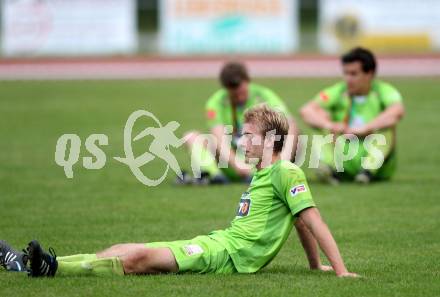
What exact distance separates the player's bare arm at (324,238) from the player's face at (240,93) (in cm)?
558

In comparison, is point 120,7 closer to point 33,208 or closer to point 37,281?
point 33,208

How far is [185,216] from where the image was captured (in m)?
10.1

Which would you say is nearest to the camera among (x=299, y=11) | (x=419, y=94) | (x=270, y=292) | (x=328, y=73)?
Result: (x=270, y=292)

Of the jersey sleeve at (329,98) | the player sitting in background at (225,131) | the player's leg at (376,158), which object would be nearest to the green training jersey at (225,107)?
the player sitting in background at (225,131)

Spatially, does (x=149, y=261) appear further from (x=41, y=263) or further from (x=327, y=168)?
(x=327, y=168)

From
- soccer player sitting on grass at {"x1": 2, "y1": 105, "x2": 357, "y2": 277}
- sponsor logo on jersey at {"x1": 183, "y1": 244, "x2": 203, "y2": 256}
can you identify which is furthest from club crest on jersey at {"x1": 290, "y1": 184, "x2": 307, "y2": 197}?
sponsor logo on jersey at {"x1": 183, "y1": 244, "x2": 203, "y2": 256}

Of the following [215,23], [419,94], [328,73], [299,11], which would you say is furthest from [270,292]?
[299,11]

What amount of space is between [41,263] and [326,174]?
6.18 meters

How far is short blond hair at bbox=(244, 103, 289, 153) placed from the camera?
7.06m

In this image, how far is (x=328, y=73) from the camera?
31.2m

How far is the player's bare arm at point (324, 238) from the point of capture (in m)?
6.74

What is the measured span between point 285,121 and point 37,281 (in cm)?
190

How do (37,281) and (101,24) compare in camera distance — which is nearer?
(37,281)

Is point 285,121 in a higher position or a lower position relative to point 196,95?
higher
